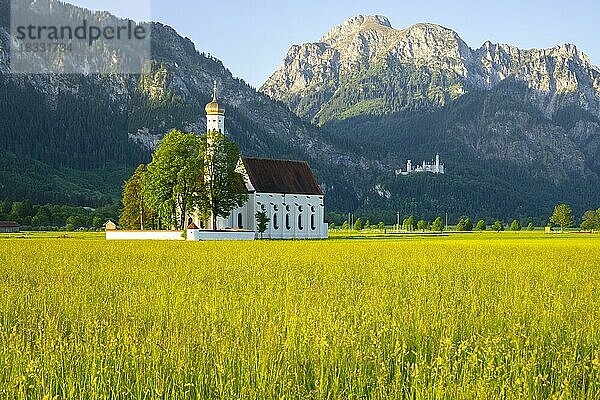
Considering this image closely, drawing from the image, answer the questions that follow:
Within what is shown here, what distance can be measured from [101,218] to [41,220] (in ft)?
37.7

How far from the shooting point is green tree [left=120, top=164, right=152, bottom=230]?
97375mm

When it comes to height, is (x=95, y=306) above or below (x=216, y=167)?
below

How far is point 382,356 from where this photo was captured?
11.7 metres

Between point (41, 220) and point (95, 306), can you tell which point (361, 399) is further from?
point (41, 220)

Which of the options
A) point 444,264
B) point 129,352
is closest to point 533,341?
point 129,352

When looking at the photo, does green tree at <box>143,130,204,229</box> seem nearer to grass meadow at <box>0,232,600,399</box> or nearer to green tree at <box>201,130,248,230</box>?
green tree at <box>201,130,248,230</box>

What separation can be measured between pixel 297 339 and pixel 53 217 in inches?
5896

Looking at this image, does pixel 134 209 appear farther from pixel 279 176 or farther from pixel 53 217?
pixel 53 217

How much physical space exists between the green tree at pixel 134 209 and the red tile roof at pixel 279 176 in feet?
47.9

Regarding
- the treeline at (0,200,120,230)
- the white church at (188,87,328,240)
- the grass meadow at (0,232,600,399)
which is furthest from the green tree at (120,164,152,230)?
the grass meadow at (0,232,600,399)

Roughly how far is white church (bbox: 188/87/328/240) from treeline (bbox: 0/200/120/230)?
4828cm

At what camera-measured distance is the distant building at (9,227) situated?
142 m

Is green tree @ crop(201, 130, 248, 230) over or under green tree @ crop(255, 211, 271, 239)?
over

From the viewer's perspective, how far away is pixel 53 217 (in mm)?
154125
